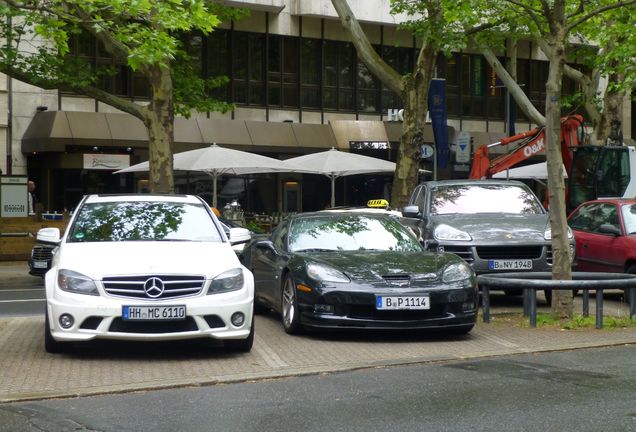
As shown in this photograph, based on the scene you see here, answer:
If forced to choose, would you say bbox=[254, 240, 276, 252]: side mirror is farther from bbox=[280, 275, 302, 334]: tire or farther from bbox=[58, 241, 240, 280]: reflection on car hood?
bbox=[58, 241, 240, 280]: reflection on car hood

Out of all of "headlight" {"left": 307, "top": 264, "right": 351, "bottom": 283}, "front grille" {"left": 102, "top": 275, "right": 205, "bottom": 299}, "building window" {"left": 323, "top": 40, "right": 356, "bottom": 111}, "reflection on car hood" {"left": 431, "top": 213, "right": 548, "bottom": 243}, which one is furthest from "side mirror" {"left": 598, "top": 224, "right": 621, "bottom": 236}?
"building window" {"left": 323, "top": 40, "right": 356, "bottom": 111}

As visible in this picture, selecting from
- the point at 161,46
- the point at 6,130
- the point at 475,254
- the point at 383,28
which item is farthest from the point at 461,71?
the point at 475,254

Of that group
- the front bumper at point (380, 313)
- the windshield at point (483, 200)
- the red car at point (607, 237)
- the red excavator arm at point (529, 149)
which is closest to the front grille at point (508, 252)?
the windshield at point (483, 200)

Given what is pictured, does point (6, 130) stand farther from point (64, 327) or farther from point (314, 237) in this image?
point (64, 327)

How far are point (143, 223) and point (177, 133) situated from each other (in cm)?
2229

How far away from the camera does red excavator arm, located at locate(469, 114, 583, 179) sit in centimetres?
2416

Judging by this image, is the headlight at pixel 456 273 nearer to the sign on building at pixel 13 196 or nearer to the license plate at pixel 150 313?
the license plate at pixel 150 313

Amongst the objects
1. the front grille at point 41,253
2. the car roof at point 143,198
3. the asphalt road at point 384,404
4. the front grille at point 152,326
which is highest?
the car roof at point 143,198

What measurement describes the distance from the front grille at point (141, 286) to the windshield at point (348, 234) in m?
2.71

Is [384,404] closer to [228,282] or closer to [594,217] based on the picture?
[228,282]

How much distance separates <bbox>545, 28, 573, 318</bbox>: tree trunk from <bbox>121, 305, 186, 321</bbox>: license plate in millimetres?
5019

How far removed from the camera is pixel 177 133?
108 feet

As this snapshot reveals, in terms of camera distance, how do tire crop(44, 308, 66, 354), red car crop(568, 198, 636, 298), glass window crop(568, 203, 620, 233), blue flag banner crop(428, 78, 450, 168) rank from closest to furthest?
tire crop(44, 308, 66, 354)
red car crop(568, 198, 636, 298)
glass window crop(568, 203, 620, 233)
blue flag banner crop(428, 78, 450, 168)

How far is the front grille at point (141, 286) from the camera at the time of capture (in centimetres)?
957
